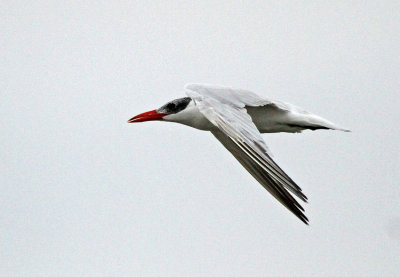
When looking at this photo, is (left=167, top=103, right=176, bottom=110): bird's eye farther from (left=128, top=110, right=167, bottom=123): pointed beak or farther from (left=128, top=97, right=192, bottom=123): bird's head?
(left=128, top=110, right=167, bottom=123): pointed beak

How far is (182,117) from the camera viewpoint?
13.6 meters

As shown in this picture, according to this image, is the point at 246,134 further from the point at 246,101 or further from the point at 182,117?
the point at 182,117

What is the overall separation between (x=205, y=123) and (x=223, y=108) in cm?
168

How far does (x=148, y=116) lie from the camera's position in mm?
13867

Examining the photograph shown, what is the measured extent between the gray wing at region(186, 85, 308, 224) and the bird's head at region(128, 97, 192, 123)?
900 millimetres

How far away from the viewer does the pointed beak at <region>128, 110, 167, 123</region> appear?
1382 cm

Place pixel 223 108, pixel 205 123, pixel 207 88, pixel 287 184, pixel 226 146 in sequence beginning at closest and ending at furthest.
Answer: pixel 287 184 → pixel 223 108 → pixel 207 88 → pixel 205 123 → pixel 226 146

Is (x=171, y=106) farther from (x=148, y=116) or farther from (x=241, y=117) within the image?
(x=241, y=117)

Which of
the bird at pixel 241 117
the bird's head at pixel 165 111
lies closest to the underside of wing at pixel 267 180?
the bird at pixel 241 117

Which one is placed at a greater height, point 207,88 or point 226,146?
point 207,88

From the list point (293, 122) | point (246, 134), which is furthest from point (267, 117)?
point (246, 134)

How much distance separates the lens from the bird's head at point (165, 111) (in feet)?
44.7

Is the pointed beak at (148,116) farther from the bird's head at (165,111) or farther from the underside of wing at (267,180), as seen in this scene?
the underside of wing at (267,180)

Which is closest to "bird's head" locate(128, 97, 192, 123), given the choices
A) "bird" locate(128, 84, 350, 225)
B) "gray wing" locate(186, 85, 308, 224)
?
"bird" locate(128, 84, 350, 225)
